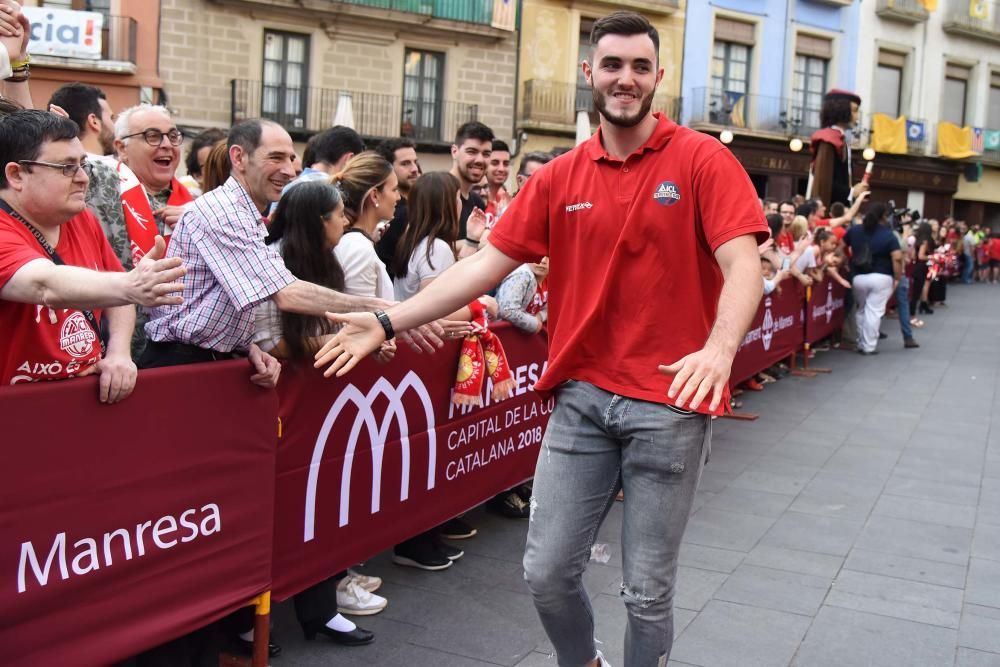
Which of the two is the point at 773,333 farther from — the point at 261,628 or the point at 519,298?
the point at 261,628

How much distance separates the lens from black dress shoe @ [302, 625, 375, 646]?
402cm

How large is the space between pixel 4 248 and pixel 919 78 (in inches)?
1355

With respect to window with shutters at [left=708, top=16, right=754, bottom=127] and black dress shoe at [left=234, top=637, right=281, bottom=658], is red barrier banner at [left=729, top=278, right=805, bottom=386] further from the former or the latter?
window with shutters at [left=708, top=16, right=754, bottom=127]

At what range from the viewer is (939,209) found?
33906mm

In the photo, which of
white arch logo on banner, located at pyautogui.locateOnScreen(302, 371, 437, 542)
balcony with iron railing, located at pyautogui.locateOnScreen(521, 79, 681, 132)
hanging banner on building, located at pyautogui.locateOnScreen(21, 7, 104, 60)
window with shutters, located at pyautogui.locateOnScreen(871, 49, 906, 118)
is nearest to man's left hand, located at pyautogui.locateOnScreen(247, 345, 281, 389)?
white arch logo on banner, located at pyautogui.locateOnScreen(302, 371, 437, 542)

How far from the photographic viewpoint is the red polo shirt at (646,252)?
2955 millimetres

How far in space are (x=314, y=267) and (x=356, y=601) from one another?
1.50 m

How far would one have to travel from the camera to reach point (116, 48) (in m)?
20.2

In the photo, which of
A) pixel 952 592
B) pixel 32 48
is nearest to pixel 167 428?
pixel 952 592

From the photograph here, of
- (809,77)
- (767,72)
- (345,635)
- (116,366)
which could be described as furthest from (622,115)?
(809,77)

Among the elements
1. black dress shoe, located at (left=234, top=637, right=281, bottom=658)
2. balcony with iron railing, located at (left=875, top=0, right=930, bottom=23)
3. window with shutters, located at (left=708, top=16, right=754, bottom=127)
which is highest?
balcony with iron railing, located at (left=875, top=0, right=930, bottom=23)

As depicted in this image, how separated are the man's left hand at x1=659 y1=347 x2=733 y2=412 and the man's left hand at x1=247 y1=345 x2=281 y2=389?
4.85ft

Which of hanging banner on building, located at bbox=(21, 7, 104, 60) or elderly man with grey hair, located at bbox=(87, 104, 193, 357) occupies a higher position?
hanging banner on building, located at bbox=(21, 7, 104, 60)

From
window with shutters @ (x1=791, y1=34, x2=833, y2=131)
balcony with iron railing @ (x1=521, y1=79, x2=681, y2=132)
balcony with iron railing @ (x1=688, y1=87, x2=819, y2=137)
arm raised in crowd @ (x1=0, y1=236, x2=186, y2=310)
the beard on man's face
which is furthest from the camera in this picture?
window with shutters @ (x1=791, y1=34, x2=833, y2=131)
